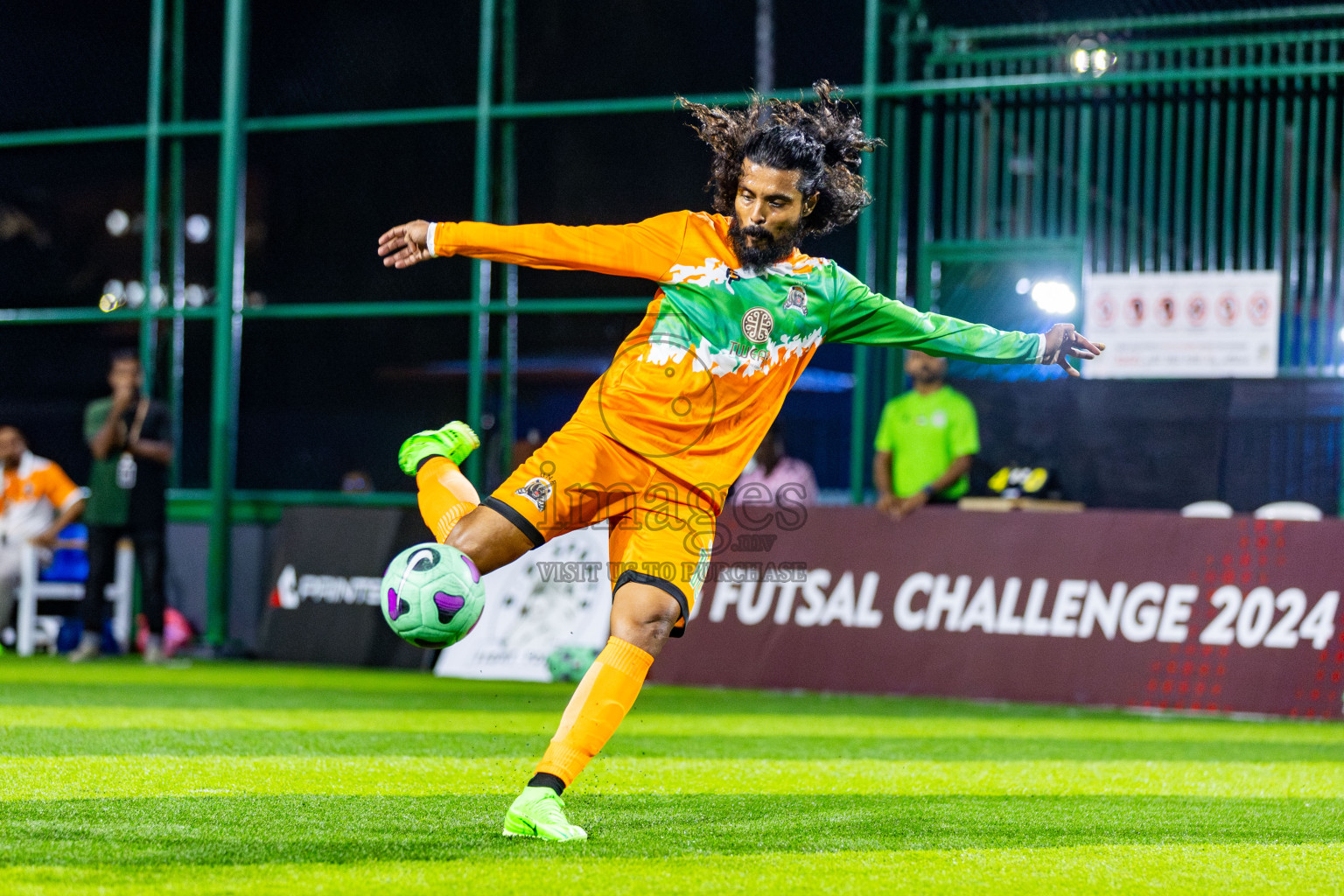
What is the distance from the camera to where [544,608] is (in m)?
11.4

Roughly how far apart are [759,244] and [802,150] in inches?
12.2

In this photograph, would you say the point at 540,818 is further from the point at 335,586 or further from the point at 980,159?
the point at 980,159

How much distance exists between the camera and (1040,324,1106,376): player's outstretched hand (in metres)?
5.39

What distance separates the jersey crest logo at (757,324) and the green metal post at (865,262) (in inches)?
276

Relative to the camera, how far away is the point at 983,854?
4.59 meters

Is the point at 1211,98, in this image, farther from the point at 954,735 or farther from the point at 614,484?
the point at 614,484

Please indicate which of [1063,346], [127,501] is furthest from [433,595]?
[127,501]

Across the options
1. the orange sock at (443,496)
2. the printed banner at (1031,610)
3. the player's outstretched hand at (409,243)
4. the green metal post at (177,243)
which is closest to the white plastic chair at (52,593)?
the green metal post at (177,243)

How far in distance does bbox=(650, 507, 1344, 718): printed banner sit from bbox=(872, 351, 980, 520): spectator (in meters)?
0.46

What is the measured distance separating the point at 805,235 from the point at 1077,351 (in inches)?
38.3

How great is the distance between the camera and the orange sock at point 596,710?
4648 millimetres

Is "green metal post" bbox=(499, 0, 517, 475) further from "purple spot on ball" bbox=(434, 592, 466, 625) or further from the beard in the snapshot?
"purple spot on ball" bbox=(434, 592, 466, 625)

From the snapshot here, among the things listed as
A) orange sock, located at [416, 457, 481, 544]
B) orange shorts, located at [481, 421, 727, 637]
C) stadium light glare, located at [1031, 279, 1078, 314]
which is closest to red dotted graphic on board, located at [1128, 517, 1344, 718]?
stadium light glare, located at [1031, 279, 1078, 314]

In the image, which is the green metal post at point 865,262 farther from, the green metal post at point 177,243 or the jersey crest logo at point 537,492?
the jersey crest logo at point 537,492
